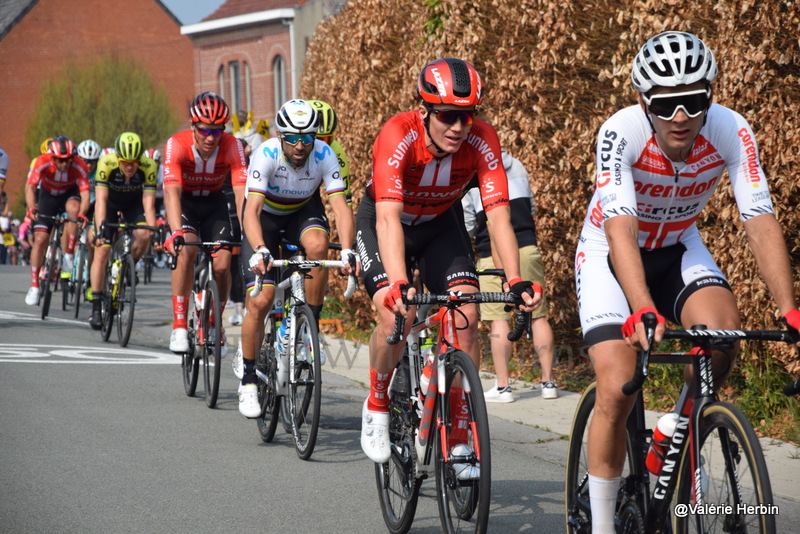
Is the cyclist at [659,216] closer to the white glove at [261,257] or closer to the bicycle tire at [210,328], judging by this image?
the white glove at [261,257]

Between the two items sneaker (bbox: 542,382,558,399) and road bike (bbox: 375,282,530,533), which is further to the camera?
sneaker (bbox: 542,382,558,399)

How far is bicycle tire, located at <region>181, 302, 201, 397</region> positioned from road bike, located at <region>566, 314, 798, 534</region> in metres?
5.29

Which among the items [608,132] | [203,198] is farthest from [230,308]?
[608,132]

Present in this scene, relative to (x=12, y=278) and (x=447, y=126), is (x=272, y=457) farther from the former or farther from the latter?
(x=12, y=278)

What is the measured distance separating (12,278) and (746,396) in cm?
1770

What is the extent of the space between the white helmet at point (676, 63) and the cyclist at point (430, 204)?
115cm

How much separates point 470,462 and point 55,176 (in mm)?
11799

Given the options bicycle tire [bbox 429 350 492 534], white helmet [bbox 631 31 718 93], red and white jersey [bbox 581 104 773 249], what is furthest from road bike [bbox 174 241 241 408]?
white helmet [bbox 631 31 718 93]

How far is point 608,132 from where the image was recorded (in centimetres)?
385

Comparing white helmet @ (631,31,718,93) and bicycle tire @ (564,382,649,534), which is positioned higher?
white helmet @ (631,31,718,93)

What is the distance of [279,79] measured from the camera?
4428cm

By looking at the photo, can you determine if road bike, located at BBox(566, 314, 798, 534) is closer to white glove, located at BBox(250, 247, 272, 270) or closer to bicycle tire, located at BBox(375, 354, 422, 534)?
bicycle tire, located at BBox(375, 354, 422, 534)

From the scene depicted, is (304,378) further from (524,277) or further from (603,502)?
(603,502)

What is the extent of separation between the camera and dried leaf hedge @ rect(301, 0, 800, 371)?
20.9 ft
